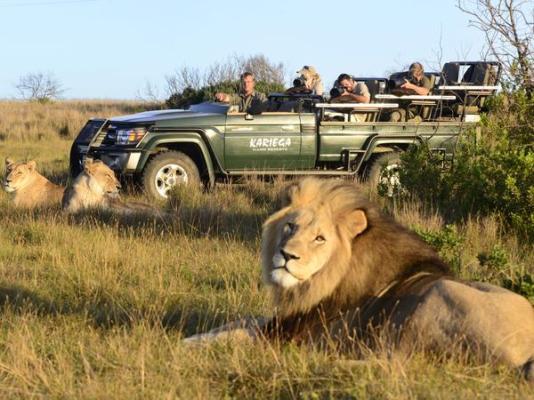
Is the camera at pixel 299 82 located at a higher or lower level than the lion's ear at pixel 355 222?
higher

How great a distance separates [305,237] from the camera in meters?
4.02

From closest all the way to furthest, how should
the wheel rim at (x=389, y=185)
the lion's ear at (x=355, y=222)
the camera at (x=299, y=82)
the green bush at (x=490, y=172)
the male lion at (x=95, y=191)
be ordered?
1. the lion's ear at (x=355, y=222)
2. the green bush at (x=490, y=172)
3. the wheel rim at (x=389, y=185)
4. the male lion at (x=95, y=191)
5. the camera at (x=299, y=82)

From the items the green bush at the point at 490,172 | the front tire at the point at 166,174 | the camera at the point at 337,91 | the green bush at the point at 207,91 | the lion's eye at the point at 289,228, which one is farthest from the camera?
the green bush at the point at 207,91

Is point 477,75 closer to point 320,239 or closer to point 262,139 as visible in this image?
point 262,139

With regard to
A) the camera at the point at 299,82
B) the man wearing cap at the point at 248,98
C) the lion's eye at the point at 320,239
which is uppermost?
the camera at the point at 299,82

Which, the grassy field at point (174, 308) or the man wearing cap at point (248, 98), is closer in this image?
the grassy field at point (174, 308)

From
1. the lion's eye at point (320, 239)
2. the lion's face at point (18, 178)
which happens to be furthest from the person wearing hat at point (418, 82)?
the lion's eye at point (320, 239)

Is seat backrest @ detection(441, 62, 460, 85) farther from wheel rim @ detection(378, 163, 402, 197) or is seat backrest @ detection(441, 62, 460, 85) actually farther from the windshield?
the windshield

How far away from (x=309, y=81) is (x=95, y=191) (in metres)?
4.38

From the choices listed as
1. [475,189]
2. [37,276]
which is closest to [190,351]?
[37,276]

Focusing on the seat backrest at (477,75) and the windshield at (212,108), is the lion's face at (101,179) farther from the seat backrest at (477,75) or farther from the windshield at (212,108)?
the seat backrest at (477,75)

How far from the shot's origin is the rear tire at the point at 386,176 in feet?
32.0

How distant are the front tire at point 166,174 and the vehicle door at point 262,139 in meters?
0.57

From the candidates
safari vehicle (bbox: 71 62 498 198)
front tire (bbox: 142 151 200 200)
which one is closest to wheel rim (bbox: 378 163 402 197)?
safari vehicle (bbox: 71 62 498 198)
